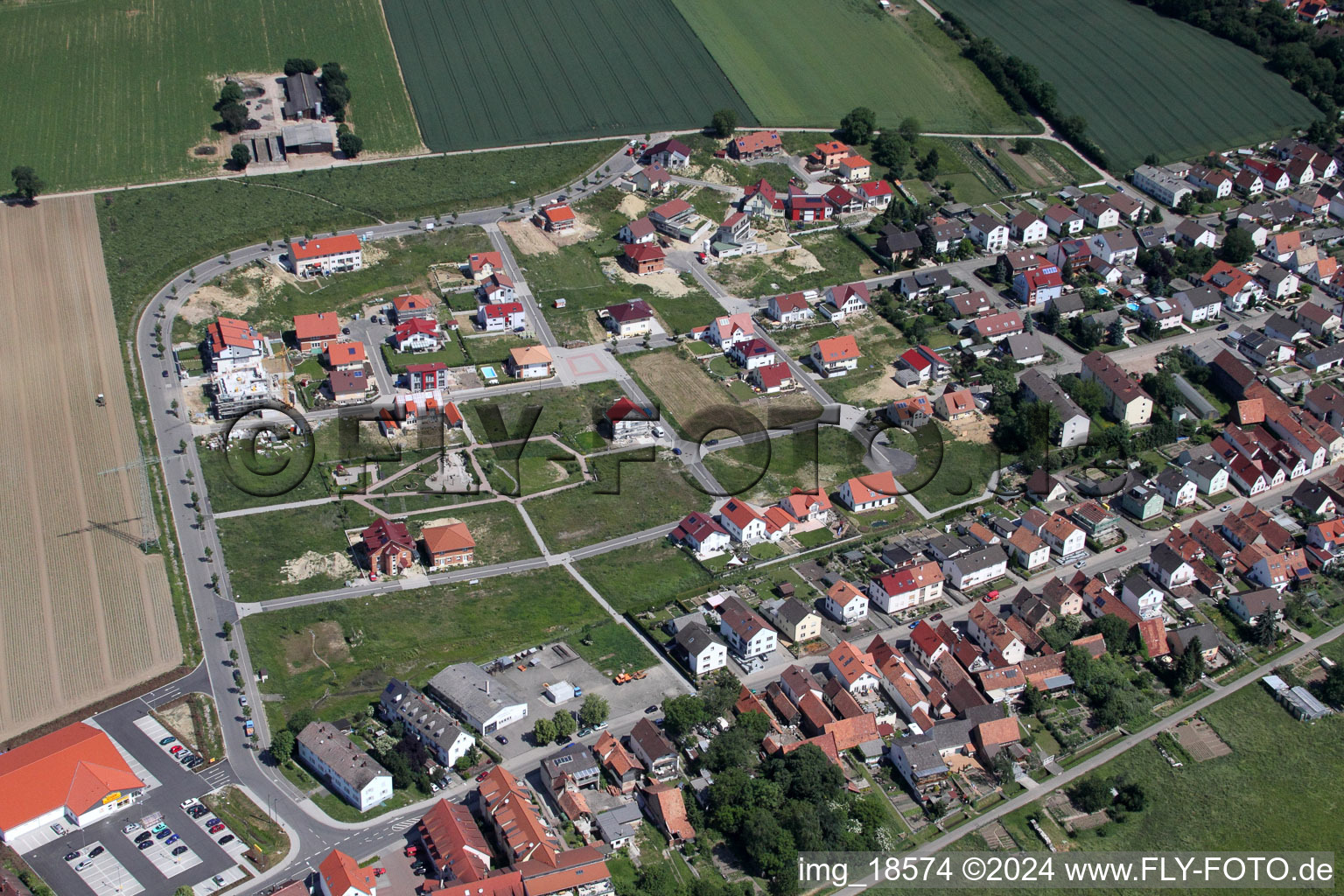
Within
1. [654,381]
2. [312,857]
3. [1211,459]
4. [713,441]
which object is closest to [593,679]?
[312,857]

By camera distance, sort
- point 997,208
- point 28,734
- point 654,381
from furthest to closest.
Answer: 1. point 997,208
2. point 654,381
3. point 28,734

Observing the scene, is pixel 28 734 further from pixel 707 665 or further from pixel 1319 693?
pixel 1319 693

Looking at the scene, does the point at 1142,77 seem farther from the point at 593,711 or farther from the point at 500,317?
the point at 593,711

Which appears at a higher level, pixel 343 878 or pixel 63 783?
pixel 63 783

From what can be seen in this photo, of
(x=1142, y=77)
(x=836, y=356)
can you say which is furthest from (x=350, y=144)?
(x=1142, y=77)

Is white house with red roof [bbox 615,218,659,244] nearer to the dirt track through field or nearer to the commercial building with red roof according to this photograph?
the dirt track through field

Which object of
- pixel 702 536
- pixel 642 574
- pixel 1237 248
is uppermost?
pixel 1237 248

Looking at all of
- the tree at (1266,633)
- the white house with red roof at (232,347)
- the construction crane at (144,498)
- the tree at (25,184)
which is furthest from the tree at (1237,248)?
the tree at (25,184)
